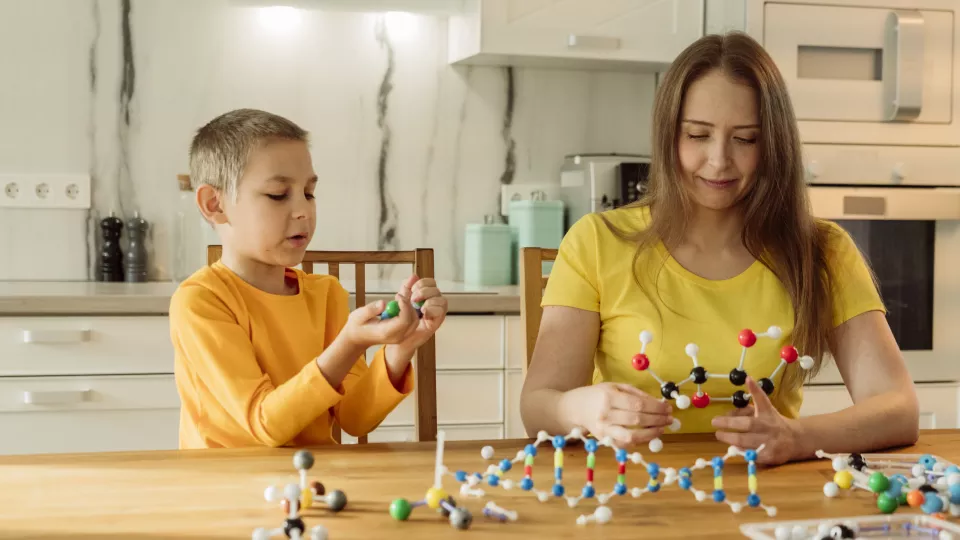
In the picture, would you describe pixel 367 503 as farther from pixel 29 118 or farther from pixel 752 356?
pixel 29 118

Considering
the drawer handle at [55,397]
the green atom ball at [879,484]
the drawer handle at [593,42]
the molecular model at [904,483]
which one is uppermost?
the drawer handle at [593,42]

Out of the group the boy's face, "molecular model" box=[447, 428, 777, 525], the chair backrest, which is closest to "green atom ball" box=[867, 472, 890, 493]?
"molecular model" box=[447, 428, 777, 525]

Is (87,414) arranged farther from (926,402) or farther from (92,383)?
(926,402)

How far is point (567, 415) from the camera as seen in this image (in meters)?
1.31

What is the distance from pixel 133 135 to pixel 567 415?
6.76ft

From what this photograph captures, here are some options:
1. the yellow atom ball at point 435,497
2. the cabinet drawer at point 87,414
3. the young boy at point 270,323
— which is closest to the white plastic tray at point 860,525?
the yellow atom ball at point 435,497

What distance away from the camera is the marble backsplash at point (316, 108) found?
Answer: 114 inches

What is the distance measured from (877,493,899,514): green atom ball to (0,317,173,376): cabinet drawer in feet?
6.01

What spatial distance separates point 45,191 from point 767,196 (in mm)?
2140

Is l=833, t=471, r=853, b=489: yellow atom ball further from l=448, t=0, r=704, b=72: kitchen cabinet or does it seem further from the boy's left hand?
l=448, t=0, r=704, b=72: kitchen cabinet

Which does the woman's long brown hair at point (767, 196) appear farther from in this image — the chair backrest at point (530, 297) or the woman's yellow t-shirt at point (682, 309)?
the chair backrest at point (530, 297)

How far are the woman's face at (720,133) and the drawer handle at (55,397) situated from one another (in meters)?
1.57

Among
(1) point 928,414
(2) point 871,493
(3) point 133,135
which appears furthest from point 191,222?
(2) point 871,493

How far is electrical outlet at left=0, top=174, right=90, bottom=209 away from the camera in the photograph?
2.87 meters
